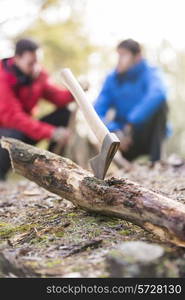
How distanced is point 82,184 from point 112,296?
0.87m

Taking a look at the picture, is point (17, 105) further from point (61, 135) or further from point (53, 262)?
point (53, 262)

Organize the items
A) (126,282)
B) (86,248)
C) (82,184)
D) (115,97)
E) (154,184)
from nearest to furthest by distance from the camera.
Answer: (126,282) < (86,248) < (82,184) < (154,184) < (115,97)

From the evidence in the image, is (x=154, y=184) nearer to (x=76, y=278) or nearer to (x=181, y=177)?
(x=181, y=177)

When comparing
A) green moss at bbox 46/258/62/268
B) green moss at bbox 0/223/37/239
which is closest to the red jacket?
green moss at bbox 0/223/37/239

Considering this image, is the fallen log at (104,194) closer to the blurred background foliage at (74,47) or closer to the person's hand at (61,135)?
the person's hand at (61,135)

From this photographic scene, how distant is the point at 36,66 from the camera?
658 centimetres

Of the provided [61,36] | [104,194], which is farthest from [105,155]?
[61,36]

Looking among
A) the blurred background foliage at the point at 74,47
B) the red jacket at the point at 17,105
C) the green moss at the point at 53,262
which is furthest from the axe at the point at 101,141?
the blurred background foliage at the point at 74,47

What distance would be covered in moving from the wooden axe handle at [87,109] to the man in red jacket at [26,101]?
2.60m

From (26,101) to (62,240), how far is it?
414 centimetres

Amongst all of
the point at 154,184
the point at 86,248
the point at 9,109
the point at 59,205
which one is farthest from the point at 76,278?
the point at 9,109

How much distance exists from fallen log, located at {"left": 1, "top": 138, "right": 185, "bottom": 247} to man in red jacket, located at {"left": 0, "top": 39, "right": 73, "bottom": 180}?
8.61 ft

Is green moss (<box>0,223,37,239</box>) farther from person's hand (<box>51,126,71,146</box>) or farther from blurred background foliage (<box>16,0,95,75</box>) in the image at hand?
blurred background foliage (<box>16,0,95,75</box>)

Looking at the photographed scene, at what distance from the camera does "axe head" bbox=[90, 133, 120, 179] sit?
2982 mm
